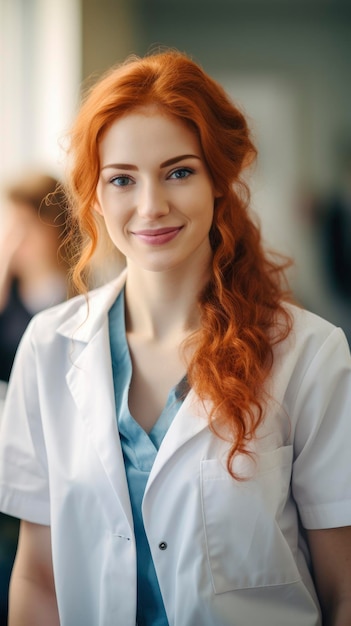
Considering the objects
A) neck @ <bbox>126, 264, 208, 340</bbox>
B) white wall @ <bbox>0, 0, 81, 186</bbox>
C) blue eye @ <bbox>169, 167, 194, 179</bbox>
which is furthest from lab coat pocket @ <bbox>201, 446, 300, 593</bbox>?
→ white wall @ <bbox>0, 0, 81, 186</bbox>

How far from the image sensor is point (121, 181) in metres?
0.82

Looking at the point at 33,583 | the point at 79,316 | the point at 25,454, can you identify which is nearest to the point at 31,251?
the point at 79,316

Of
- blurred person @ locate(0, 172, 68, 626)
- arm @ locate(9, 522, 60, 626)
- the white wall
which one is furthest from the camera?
the white wall

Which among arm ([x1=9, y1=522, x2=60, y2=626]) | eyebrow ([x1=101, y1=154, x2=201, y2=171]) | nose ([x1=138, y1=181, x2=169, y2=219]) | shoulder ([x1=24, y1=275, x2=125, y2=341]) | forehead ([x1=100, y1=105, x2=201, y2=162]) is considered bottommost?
arm ([x1=9, y1=522, x2=60, y2=626])

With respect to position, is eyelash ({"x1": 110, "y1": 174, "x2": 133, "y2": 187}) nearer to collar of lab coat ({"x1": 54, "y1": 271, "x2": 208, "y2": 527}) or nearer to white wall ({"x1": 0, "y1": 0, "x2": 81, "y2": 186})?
collar of lab coat ({"x1": 54, "y1": 271, "x2": 208, "y2": 527})

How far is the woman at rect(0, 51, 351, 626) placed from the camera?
777 millimetres

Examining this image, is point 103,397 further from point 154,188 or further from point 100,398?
point 154,188

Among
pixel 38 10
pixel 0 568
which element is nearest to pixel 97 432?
pixel 0 568

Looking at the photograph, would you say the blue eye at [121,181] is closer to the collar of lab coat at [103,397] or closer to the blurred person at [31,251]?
the collar of lab coat at [103,397]

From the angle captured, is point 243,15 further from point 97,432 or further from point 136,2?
point 97,432

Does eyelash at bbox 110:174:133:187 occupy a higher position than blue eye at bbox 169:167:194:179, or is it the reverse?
blue eye at bbox 169:167:194:179

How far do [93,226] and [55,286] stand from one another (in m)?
0.60

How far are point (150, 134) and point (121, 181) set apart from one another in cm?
7

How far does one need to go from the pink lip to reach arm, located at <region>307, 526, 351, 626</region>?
425 millimetres
